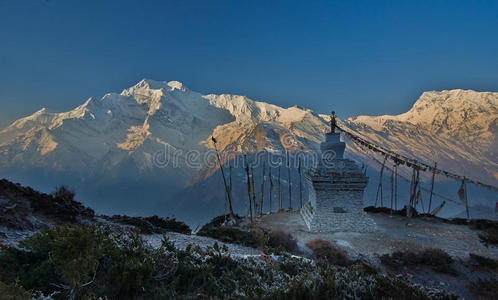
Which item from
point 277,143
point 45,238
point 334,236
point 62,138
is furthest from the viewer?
point 62,138

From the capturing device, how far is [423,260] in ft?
31.3

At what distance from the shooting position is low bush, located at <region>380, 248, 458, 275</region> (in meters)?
9.15

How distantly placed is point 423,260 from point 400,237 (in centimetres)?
421

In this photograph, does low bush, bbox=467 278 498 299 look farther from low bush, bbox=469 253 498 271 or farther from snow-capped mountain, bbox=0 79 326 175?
snow-capped mountain, bbox=0 79 326 175

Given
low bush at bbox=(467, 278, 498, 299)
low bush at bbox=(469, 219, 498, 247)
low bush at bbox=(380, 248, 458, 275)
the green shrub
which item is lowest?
low bush at bbox=(467, 278, 498, 299)

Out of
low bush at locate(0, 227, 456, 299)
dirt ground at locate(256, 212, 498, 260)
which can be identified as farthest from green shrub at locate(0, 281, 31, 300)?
dirt ground at locate(256, 212, 498, 260)

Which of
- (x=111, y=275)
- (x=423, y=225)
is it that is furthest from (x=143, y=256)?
(x=423, y=225)

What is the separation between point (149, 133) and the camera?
15800 centimetres

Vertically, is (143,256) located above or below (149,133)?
below

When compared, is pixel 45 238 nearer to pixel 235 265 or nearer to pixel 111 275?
pixel 111 275

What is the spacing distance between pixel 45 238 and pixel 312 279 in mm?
5535

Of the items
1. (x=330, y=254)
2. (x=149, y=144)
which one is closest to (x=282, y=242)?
(x=330, y=254)

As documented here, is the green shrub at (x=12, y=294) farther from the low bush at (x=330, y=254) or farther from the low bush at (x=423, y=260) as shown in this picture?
the low bush at (x=423, y=260)

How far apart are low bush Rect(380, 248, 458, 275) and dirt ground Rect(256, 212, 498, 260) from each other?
0.75m
